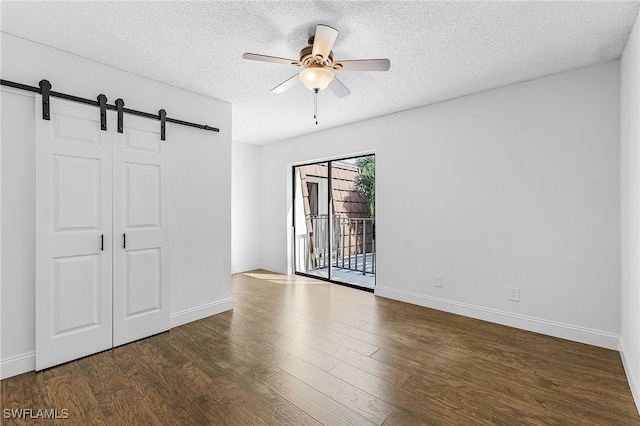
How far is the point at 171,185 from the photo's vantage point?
311 cm

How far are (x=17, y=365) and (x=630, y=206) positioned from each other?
4564 millimetres

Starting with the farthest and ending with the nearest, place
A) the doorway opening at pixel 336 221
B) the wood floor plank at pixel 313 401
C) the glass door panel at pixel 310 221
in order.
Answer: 1. the glass door panel at pixel 310 221
2. the doorway opening at pixel 336 221
3. the wood floor plank at pixel 313 401

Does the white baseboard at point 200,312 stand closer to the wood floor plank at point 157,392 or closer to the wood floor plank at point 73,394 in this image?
the wood floor plank at point 157,392

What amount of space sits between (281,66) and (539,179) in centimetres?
268

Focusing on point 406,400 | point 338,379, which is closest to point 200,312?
point 338,379

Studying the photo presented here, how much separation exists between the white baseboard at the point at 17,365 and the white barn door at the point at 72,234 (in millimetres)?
59

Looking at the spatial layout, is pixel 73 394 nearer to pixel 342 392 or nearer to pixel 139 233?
pixel 139 233

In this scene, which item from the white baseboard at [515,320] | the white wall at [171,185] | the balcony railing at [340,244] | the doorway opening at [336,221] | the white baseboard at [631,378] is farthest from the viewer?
the balcony railing at [340,244]

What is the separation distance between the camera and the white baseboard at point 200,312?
124 inches

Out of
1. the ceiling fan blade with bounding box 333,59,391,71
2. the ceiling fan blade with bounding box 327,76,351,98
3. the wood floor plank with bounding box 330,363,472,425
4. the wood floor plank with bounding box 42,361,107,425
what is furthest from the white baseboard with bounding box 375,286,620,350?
the wood floor plank with bounding box 42,361,107,425

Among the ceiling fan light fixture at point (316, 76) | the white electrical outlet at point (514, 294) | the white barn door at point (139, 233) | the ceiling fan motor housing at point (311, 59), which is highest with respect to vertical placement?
the ceiling fan motor housing at point (311, 59)

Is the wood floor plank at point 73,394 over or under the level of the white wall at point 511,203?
under

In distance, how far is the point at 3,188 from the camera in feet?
7.15

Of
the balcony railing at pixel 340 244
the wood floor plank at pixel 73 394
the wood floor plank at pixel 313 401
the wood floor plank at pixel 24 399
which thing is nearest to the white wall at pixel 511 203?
the balcony railing at pixel 340 244
